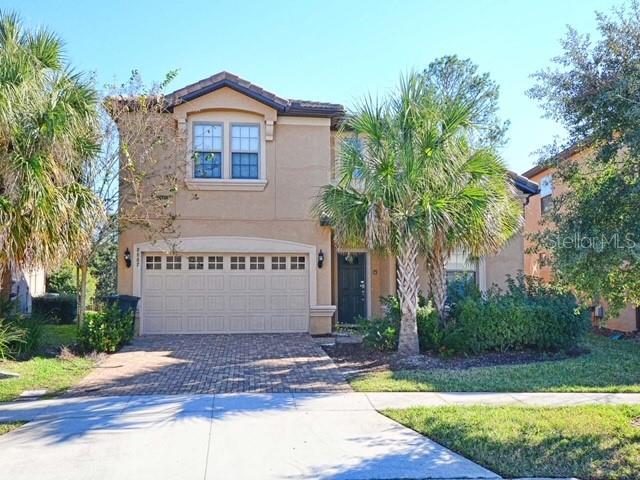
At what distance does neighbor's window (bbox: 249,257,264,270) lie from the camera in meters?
15.9

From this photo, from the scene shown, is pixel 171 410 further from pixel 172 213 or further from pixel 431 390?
pixel 172 213

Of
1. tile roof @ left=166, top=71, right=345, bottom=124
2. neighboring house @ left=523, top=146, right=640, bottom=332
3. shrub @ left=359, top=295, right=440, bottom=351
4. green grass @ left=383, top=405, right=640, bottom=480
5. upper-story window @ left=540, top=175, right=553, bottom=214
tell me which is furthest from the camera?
tile roof @ left=166, top=71, right=345, bottom=124

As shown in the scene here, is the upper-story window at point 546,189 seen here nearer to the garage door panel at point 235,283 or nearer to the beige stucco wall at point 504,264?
the beige stucco wall at point 504,264

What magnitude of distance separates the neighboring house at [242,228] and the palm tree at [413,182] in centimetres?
429

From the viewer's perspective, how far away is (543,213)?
755cm

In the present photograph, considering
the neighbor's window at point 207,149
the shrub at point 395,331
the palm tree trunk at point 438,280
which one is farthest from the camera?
the neighbor's window at point 207,149

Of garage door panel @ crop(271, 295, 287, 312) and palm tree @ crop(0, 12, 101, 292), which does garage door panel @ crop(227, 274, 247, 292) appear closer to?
garage door panel @ crop(271, 295, 287, 312)

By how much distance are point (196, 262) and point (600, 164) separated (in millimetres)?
11540

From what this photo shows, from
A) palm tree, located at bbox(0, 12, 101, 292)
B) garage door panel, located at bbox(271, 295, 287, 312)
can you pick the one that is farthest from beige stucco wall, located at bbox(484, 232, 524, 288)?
palm tree, located at bbox(0, 12, 101, 292)

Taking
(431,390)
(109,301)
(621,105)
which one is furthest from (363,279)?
(621,105)

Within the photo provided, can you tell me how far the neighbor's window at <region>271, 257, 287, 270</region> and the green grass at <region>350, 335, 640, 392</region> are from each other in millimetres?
6437

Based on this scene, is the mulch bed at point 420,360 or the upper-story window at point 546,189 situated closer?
the upper-story window at point 546,189

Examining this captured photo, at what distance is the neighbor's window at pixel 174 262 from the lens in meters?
15.7

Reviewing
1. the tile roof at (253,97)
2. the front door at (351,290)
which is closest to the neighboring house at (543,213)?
the front door at (351,290)
